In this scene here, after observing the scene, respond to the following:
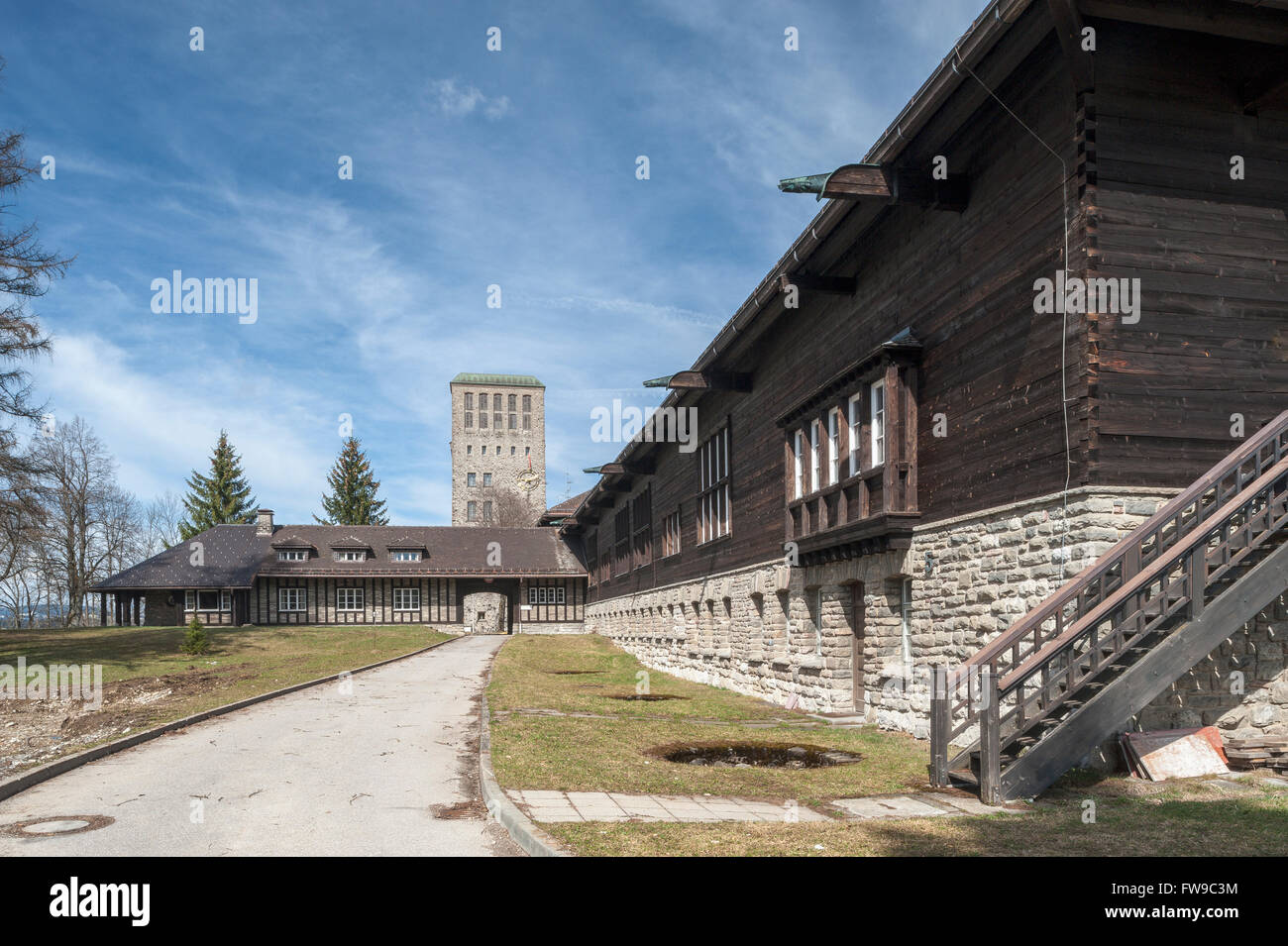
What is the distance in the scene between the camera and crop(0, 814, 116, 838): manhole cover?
279 inches

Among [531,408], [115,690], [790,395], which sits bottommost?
[115,690]

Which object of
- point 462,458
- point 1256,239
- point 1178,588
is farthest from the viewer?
point 462,458

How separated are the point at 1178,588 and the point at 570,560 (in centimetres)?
4531

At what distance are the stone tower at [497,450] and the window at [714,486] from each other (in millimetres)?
67407

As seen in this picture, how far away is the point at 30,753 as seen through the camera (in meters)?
12.1

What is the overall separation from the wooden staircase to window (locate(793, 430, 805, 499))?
744 cm

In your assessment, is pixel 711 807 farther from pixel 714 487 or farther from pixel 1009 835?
pixel 714 487

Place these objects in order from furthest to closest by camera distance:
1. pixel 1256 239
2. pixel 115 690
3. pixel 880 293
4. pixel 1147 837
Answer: pixel 115 690, pixel 880 293, pixel 1256 239, pixel 1147 837

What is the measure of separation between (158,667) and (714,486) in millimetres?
15724

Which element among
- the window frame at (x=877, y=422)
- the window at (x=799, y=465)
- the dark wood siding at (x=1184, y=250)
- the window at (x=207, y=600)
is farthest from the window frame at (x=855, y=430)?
the window at (x=207, y=600)

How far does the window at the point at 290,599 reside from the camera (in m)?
49.8

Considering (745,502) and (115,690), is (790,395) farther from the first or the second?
(115,690)

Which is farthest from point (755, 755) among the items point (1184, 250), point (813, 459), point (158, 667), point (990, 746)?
point (158, 667)

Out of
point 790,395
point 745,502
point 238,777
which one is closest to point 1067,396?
point 790,395
